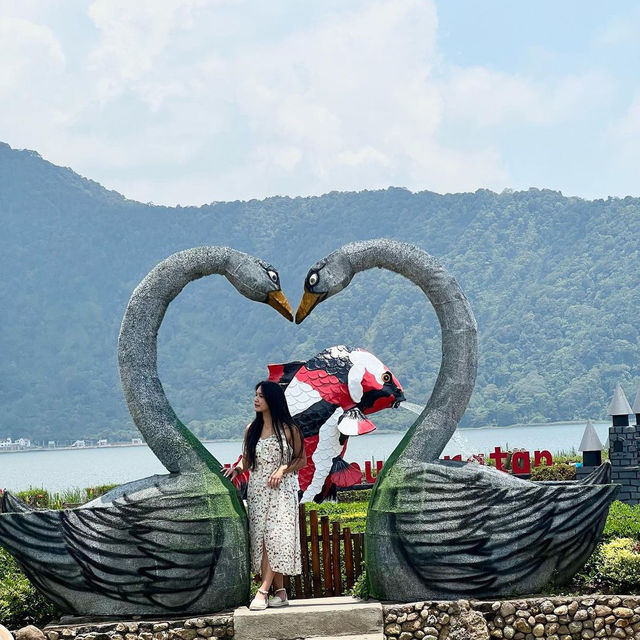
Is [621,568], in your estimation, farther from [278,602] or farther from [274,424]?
[274,424]

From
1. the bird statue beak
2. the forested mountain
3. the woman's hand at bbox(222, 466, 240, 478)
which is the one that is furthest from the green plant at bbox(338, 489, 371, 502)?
the forested mountain

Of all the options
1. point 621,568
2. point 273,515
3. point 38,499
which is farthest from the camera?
point 38,499

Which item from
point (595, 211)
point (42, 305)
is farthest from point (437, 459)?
point (42, 305)

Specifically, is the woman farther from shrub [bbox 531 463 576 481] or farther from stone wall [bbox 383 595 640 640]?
shrub [bbox 531 463 576 481]

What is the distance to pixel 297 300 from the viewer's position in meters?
107

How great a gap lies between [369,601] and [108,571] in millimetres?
2094

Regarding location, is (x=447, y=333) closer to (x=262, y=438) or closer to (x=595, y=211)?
(x=262, y=438)

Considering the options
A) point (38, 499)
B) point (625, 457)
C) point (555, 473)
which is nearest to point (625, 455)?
point (625, 457)

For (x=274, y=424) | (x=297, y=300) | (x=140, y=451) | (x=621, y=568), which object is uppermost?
(x=297, y=300)

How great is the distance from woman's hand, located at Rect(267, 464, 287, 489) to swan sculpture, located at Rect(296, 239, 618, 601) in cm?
85

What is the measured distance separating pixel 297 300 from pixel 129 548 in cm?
9873

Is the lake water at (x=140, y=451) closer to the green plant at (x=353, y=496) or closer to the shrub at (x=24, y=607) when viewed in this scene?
the green plant at (x=353, y=496)

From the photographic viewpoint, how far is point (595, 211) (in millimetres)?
107375

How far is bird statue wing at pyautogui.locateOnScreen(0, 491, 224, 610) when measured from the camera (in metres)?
8.21
